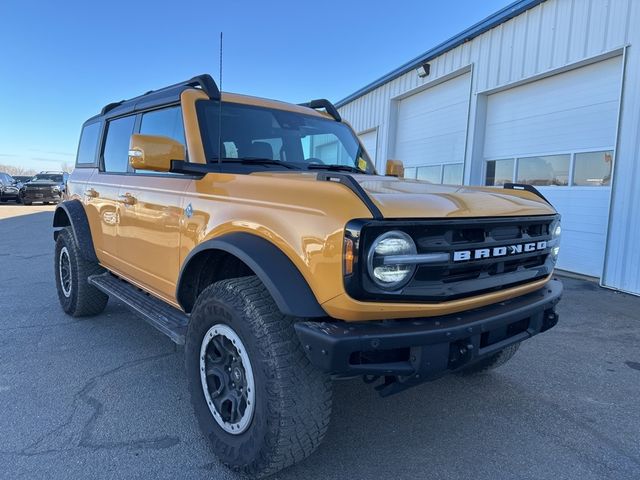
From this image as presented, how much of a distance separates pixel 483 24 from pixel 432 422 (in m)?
8.58

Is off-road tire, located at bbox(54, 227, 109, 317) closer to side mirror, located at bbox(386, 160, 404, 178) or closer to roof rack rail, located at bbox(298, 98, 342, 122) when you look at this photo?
roof rack rail, located at bbox(298, 98, 342, 122)

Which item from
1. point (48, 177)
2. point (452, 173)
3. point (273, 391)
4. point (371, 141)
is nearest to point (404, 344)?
point (273, 391)

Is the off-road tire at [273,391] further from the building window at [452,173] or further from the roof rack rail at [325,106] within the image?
the building window at [452,173]

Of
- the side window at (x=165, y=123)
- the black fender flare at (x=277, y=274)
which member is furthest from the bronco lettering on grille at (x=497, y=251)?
the side window at (x=165, y=123)

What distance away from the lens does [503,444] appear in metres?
2.65

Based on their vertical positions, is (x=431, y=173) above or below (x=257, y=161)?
above

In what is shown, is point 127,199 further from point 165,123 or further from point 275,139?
point 275,139

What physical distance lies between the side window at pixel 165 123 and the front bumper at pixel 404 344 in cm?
190

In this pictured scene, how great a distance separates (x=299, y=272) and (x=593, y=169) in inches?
277

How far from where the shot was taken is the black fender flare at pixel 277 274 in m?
1.94

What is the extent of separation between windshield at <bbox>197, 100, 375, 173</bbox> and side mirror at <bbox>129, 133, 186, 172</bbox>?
271 millimetres

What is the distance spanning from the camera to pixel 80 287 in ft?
15.1

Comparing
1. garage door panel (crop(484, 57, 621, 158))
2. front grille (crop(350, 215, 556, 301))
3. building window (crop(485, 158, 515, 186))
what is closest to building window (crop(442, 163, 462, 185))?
building window (crop(485, 158, 515, 186))

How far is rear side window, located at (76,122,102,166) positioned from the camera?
4.84 metres
